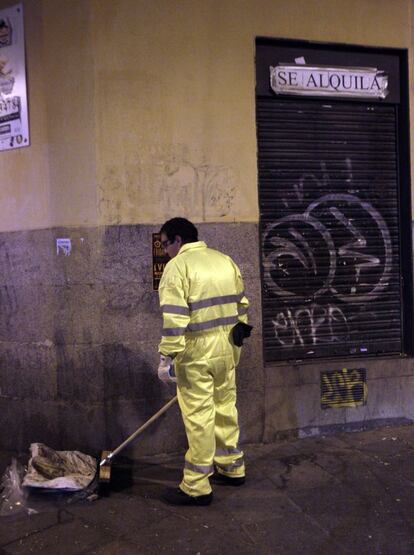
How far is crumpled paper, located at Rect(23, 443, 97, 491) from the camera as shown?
459cm

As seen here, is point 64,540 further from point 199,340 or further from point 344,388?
point 344,388

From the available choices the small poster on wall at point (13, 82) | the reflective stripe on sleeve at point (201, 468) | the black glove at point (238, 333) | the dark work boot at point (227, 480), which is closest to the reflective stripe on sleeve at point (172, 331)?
the black glove at point (238, 333)

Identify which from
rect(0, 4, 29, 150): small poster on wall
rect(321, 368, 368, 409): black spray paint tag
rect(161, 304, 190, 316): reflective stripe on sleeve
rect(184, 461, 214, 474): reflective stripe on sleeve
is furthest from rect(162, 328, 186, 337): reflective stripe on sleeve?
rect(0, 4, 29, 150): small poster on wall

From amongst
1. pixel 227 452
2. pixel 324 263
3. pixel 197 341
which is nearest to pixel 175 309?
pixel 197 341

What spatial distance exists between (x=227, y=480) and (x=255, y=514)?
0.55 meters

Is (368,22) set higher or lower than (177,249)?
higher

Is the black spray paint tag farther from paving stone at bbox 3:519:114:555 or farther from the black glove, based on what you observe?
paving stone at bbox 3:519:114:555

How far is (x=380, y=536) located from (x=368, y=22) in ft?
14.8

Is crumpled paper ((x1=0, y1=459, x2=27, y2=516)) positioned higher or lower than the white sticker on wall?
lower

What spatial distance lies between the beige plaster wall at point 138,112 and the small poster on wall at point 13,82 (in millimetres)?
87

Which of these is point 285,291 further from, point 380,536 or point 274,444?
point 380,536

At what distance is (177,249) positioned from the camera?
4.71 metres

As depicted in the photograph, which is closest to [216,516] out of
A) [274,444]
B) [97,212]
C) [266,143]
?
[274,444]

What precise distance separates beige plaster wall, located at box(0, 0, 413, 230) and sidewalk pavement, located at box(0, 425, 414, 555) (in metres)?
2.11
